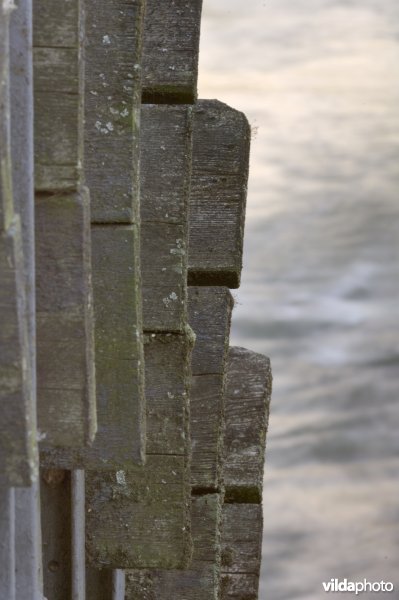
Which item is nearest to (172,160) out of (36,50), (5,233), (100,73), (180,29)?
(180,29)

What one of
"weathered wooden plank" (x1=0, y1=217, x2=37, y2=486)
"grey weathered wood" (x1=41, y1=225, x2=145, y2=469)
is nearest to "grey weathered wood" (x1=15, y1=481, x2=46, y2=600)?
"grey weathered wood" (x1=41, y1=225, x2=145, y2=469)

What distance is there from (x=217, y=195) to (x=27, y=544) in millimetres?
2350

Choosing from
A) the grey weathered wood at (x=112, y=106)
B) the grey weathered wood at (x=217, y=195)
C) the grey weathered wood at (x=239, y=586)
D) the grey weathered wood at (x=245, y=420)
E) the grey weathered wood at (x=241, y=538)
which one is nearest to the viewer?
the grey weathered wood at (x=112, y=106)

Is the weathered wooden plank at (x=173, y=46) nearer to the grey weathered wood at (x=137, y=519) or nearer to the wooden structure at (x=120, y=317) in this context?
the wooden structure at (x=120, y=317)

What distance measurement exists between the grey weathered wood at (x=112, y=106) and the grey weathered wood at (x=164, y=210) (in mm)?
627

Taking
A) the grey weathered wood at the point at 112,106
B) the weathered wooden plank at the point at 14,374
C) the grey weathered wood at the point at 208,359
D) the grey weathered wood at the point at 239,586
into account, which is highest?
the grey weathered wood at the point at 112,106

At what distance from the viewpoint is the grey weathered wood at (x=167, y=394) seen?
15.8 ft

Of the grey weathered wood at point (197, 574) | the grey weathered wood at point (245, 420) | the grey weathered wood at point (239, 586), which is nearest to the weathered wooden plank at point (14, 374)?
the grey weathered wood at point (197, 574)

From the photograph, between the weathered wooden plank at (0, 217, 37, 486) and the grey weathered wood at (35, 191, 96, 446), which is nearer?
the weathered wooden plank at (0, 217, 37, 486)

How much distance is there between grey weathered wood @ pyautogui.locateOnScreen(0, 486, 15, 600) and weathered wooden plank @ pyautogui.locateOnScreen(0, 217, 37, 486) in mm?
212

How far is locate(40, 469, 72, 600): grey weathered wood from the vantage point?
4.71 metres

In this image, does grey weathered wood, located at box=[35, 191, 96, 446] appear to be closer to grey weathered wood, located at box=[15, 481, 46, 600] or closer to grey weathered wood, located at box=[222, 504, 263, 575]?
grey weathered wood, located at box=[15, 481, 46, 600]

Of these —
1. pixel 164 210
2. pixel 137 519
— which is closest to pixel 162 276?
pixel 164 210

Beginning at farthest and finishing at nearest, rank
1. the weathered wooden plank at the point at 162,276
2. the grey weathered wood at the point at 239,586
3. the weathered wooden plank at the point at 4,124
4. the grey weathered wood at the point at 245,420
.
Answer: the grey weathered wood at the point at 239,586 < the grey weathered wood at the point at 245,420 < the weathered wooden plank at the point at 162,276 < the weathered wooden plank at the point at 4,124
